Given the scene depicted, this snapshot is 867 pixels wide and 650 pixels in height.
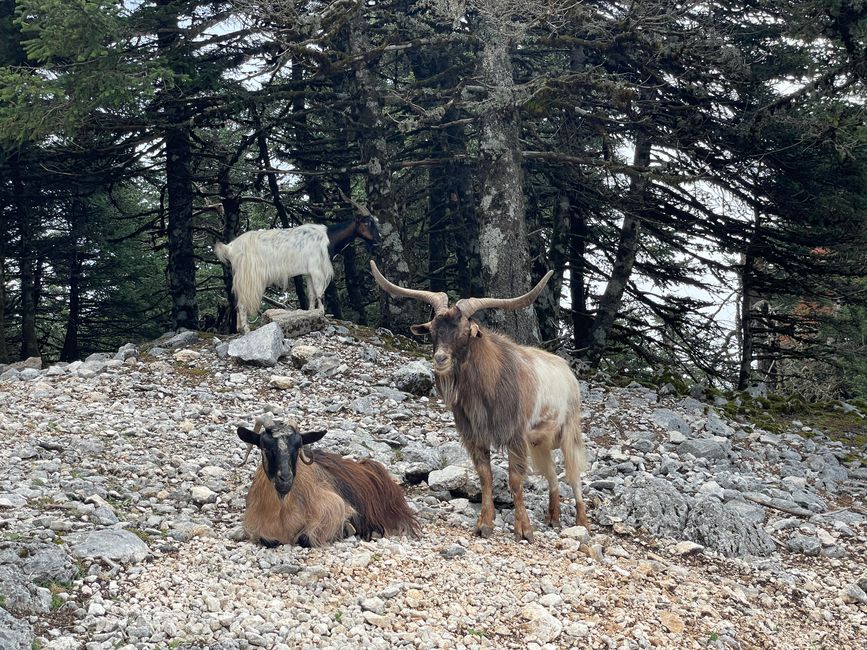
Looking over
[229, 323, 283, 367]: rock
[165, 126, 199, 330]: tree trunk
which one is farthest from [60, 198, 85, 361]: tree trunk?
[229, 323, 283, 367]: rock

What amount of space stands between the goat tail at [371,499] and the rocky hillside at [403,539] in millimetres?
202

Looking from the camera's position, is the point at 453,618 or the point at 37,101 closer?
the point at 453,618

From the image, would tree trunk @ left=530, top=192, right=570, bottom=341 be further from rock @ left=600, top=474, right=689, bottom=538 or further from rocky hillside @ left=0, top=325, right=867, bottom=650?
rock @ left=600, top=474, right=689, bottom=538

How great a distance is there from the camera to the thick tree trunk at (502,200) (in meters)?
12.8

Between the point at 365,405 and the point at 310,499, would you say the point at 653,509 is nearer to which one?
the point at 310,499

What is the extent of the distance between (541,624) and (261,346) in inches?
327

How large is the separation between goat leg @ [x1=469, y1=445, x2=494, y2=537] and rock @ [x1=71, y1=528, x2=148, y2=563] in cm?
266

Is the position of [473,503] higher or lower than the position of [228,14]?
lower

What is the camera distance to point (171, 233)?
17.1 meters

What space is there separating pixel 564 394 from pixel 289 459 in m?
2.71

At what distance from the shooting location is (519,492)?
7.27m

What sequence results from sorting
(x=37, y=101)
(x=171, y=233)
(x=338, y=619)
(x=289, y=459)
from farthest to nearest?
(x=171, y=233) < (x=37, y=101) < (x=289, y=459) < (x=338, y=619)

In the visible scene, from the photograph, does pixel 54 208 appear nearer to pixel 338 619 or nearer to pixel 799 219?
pixel 799 219

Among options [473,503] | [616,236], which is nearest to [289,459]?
[473,503]
